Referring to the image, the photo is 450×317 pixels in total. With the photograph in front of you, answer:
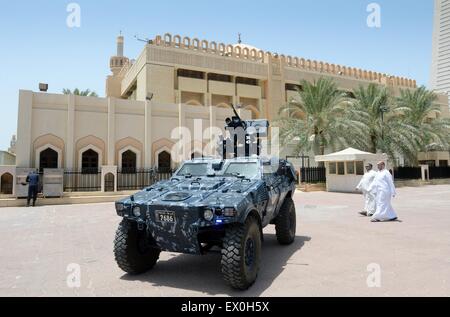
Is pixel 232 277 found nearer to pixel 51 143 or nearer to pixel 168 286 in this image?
pixel 168 286

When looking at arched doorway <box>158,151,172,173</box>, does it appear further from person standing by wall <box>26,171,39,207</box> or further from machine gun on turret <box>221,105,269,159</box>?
machine gun on turret <box>221,105,269,159</box>

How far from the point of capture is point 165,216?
428cm

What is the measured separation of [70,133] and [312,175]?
16.2 m

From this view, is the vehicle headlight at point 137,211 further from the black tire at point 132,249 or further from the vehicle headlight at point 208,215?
the vehicle headlight at point 208,215

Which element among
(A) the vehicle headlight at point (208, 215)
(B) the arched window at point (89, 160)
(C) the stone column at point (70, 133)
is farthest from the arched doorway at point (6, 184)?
(A) the vehicle headlight at point (208, 215)

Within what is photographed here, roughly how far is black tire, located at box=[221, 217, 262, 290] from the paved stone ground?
169mm

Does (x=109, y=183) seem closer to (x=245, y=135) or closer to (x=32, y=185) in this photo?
(x=32, y=185)

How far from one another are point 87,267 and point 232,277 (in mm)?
2545

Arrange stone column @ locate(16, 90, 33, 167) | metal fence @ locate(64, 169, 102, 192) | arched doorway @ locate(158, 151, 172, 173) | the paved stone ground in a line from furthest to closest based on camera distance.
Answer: arched doorway @ locate(158, 151, 172, 173)
metal fence @ locate(64, 169, 102, 192)
stone column @ locate(16, 90, 33, 167)
the paved stone ground

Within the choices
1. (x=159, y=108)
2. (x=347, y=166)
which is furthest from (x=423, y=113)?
(x=159, y=108)

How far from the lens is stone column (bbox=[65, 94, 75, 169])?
64.0 ft

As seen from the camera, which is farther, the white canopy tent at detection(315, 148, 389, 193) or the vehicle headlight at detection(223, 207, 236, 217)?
the white canopy tent at detection(315, 148, 389, 193)

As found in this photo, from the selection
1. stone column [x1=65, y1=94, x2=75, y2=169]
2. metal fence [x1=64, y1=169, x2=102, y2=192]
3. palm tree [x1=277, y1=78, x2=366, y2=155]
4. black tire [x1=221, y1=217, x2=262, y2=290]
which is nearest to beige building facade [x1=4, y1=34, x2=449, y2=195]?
stone column [x1=65, y1=94, x2=75, y2=169]
